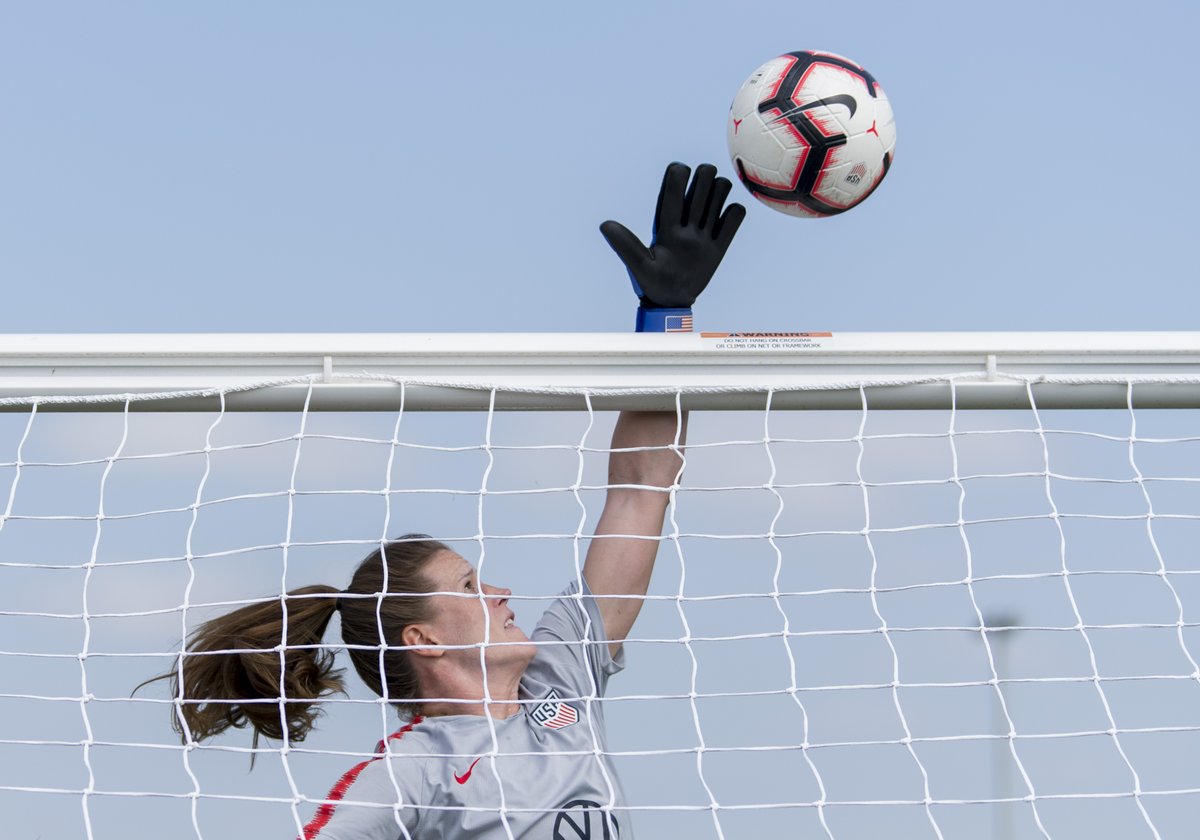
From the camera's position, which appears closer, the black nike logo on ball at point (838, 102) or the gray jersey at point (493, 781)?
the gray jersey at point (493, 781)

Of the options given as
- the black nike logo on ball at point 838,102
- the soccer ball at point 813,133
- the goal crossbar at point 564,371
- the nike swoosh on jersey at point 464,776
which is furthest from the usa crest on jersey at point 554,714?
the black nike logo on ball at point 838,102

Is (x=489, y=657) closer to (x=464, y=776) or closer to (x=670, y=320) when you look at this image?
(x=464, y=776)

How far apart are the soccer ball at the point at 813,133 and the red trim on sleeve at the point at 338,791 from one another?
1.74m

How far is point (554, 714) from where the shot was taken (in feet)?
13.5

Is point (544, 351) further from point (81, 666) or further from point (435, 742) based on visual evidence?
point (81, 666)

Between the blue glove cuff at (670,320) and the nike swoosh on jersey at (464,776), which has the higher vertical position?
the blue glove cuff at (670,320)

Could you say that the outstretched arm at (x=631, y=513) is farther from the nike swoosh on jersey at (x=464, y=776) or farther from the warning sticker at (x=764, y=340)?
the nike swoosh on jersey at (x=464, y=776)

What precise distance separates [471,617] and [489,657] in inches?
4.8

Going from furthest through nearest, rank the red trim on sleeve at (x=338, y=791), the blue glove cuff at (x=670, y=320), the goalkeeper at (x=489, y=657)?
1. the blue glove cuff at (x=670, y=320)
2. the goalkeeper at (x=489, y=657)
3. the red trim on sleeve at (x=338, y=791)

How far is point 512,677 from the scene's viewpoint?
414 cm

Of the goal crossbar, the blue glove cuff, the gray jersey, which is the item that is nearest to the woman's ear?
the gray jersey

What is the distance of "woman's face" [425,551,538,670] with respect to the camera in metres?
4.10

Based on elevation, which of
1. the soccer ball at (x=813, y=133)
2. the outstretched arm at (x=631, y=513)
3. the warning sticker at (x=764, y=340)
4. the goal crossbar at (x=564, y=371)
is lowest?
the outstretched arm at (x=631, y=513)

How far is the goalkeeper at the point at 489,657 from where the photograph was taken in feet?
12.8
